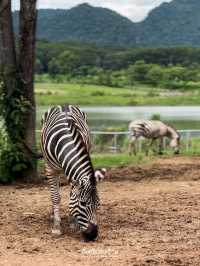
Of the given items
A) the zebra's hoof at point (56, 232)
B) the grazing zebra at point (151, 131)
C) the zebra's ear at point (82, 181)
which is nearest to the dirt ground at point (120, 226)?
the zebra's hoof at point (56, 232)

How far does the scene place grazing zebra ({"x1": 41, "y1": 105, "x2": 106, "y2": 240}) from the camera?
5656 millimetres

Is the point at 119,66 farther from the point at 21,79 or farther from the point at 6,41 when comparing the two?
the point at 21,79

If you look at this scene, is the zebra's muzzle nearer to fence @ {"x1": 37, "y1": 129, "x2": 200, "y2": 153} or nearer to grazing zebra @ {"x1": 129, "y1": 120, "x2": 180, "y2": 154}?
grazing zebra @ {"x1": 129, "y1": 120, "x2": 180, "y2": 154}

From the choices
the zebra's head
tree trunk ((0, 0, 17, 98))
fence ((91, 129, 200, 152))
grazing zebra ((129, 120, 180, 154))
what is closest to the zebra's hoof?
the zebra's head

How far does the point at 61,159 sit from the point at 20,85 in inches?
175

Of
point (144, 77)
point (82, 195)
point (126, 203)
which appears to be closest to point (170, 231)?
point (82, 195)

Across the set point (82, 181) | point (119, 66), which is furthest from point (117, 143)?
point (119, 66)

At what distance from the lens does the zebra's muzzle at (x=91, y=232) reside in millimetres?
5629

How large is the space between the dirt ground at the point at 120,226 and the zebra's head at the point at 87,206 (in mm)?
135

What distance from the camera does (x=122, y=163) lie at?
12.4m

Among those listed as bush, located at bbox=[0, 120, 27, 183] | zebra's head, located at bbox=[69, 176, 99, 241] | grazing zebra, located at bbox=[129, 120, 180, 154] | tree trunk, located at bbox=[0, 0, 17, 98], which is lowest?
grazing zebra, located at bbox=[129, 120, 180, 154]

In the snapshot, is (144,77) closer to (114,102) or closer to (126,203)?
(114,102)

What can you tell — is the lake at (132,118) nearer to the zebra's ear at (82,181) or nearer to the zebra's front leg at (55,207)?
the zebra's front leg at (55,207)

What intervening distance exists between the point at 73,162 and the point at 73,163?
2cm
